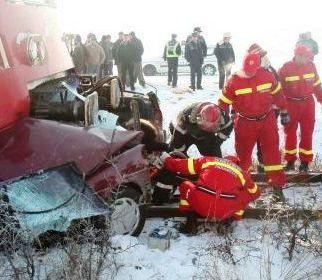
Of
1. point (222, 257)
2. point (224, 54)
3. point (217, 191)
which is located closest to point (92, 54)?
point (224, 54)

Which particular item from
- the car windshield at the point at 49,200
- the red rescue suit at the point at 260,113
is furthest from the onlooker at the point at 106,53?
the car windshield at the point at 49,200

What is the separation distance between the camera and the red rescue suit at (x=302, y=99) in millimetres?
6973

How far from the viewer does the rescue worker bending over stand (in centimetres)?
582

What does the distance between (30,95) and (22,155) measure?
2.91 feet

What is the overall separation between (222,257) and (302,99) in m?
3.51

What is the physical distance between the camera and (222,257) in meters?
4.08

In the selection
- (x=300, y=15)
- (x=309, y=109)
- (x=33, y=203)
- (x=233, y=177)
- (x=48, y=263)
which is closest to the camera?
(x=33, y=203)

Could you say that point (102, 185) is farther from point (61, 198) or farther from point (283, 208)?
point (283, 208)

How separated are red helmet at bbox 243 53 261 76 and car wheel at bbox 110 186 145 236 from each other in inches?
84.3

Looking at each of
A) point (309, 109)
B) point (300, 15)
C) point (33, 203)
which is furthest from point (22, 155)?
point (300, 15)

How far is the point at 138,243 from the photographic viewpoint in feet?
14.5

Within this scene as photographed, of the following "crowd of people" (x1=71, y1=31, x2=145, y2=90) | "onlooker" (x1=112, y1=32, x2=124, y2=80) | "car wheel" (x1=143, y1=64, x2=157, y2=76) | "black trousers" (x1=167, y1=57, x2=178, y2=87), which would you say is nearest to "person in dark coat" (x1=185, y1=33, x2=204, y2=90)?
"black trousers" (x1=167, y1=57, x2=178, y2=87)

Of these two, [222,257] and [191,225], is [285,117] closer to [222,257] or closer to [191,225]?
[191,225]

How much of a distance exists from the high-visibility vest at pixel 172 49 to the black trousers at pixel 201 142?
965 cm
